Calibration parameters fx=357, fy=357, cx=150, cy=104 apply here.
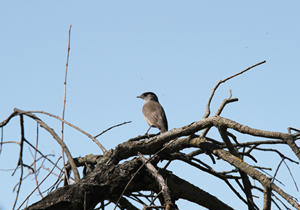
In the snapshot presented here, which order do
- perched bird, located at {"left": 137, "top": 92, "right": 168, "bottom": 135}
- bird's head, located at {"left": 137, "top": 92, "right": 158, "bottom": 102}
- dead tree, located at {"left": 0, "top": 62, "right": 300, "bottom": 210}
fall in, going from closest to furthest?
1. dead tree, located at {"left": 0, "top": 62, "right": 300, "bottom": 210}
2. perched bird, located at {"left": 137, "top": 92, "right": 168, "bottom": 135}
3. bird's head, located at {"left": 137, "top": 92, "right": 158, "bottom": 102}

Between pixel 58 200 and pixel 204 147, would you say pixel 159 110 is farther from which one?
pixel 58 200

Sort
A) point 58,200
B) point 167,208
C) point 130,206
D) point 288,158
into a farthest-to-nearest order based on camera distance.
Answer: point 130,206 → point 288,158 → point 58,200 → point 167,208

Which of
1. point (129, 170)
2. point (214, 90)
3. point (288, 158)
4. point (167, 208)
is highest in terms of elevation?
point (214, 90)

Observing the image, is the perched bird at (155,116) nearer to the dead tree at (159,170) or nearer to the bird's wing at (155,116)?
the bird's wing at (155,116)

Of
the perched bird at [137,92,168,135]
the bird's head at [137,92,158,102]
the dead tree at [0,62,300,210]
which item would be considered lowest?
the dead tree at [0,62,300,210]

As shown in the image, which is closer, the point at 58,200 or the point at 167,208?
the point at 167,208

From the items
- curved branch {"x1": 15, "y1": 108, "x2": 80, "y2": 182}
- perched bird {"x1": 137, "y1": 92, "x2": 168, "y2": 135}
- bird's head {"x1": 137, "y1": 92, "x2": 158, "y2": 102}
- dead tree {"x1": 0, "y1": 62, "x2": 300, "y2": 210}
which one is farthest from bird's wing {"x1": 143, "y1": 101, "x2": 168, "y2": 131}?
curved branch {"x1": 15, "y1": 108, "x2": 80, "y2": 182}

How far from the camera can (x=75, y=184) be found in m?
3.15

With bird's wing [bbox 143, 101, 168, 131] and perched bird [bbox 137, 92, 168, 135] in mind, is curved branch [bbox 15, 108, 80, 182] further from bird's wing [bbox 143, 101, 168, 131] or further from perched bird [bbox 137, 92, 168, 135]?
bird's wing [bbox 143, 101, 168, 131]

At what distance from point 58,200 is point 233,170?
1863 millimetres

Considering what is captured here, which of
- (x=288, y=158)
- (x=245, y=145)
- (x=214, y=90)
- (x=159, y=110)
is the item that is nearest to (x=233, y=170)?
(x=245, y=145)

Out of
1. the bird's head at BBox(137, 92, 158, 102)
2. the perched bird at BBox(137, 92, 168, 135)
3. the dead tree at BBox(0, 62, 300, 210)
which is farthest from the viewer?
the bird's head at BBox(137, 92, 158, 102)

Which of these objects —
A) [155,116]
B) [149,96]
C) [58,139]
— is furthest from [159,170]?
[149,96]

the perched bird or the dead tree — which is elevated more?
the perched bird
